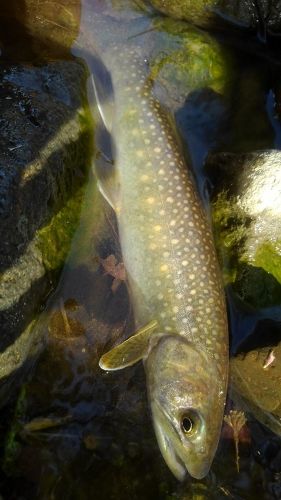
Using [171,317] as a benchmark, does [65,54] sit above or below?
above

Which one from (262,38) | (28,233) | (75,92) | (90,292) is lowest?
(90,292)

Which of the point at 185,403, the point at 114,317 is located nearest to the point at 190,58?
the point at 114,317

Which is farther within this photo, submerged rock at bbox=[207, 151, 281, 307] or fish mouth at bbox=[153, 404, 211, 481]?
submerged rock at bbox=[207, 151, 281, 307]

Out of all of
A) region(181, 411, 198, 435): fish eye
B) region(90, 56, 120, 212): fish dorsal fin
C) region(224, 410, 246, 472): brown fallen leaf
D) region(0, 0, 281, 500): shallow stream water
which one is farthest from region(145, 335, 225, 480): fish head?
region(90, 56, 120, 212): fish dorsal fin

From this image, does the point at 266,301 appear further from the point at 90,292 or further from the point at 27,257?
the point at 27,257

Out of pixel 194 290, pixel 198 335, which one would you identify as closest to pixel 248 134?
pixel 194 290

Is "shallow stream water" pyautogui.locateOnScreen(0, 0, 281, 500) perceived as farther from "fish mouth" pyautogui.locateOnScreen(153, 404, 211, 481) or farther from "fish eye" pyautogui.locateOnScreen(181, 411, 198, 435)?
"fish eye" pyautogui.locateOnScreen(181, 411, 198, 435)

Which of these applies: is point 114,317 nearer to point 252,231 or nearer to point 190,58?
point 252,231
